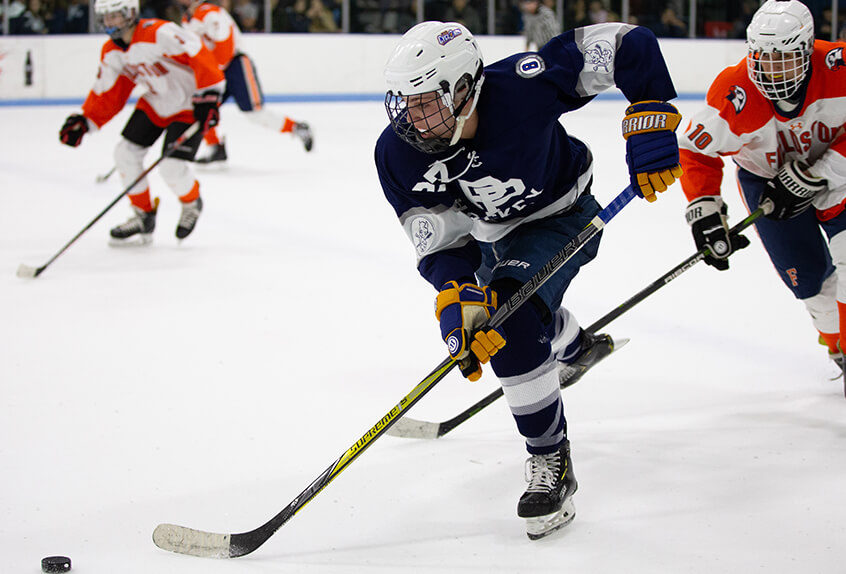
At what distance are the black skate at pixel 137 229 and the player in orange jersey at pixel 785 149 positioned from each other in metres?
2.94

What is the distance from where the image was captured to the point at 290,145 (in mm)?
7898

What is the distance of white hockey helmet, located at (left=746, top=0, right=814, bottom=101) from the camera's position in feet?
7.27

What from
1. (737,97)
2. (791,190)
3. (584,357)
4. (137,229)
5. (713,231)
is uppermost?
(737,97)

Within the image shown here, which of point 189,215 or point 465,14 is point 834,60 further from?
point 465,14

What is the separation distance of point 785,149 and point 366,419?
1.30 meters

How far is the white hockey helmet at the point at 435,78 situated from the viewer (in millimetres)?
1748

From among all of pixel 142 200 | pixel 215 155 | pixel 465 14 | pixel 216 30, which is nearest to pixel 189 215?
pixel 142 200

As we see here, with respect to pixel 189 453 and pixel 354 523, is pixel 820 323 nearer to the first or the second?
pixel 354 523

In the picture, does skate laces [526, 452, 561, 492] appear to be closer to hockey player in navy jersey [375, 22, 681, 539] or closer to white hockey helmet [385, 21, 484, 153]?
hockey player in navy jersey [375, 22, 681, 539]

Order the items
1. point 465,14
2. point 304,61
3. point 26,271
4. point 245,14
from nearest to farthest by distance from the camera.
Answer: point 26,271 → point 245,14 → point 304,61 → point 465,14

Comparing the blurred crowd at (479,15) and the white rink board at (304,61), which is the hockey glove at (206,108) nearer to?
the white rink board at (304,61)

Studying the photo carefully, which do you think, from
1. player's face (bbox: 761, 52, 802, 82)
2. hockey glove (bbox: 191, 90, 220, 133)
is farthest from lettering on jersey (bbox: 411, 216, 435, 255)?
hockey glove (bbox: 191, 90, 220, 133)

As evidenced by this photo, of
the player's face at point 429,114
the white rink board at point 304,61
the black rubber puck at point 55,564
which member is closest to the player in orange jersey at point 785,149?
the player's face at point 429,114

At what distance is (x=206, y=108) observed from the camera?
174 inches
